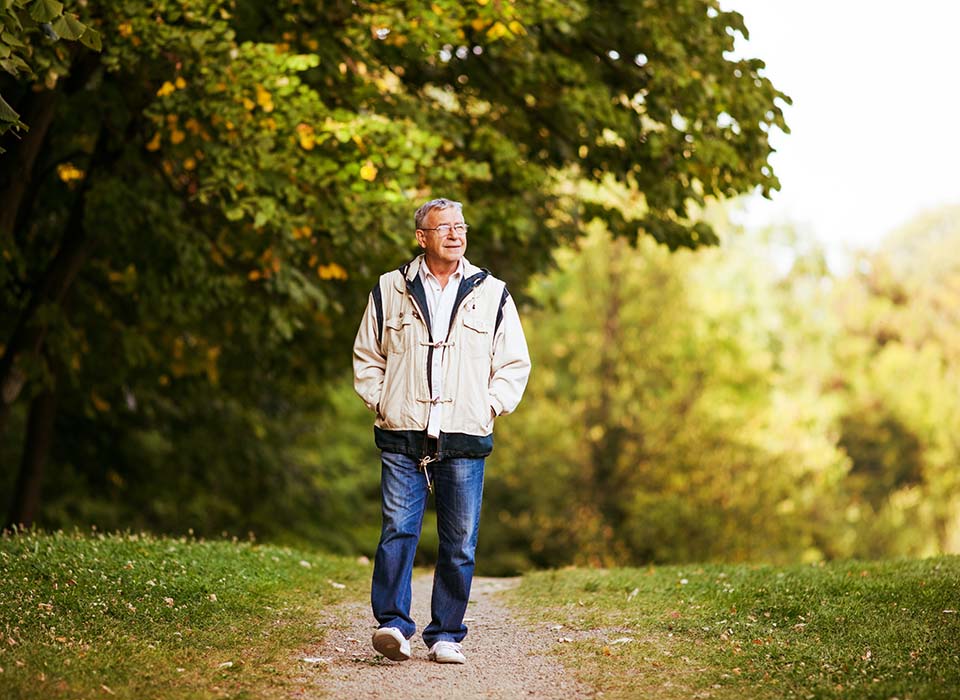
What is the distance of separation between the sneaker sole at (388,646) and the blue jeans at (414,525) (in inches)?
4.3

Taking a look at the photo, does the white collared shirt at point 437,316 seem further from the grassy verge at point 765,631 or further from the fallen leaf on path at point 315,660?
the grassy verge at point 765,631

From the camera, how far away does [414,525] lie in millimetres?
6625

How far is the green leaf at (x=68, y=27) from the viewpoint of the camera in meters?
6.66

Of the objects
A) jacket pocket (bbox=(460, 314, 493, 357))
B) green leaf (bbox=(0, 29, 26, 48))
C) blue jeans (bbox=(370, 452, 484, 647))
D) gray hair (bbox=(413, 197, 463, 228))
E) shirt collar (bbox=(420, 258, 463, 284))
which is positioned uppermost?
green leaf (bbox=(0, 29, 26, 48))

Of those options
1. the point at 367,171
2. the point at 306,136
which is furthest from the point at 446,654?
the point at 306,136

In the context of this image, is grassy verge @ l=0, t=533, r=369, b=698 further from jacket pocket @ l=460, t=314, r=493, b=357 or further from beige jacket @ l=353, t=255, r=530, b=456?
jacket pocket @ l=460, t=314, r=493, b=357

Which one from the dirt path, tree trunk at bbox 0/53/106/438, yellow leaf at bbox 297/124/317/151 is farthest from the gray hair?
tree trunk at bbox 0/53/106/438

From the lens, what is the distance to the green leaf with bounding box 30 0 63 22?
6.63 meters

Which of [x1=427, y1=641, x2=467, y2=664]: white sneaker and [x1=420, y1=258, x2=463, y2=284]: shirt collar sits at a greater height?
[x1=420, y1=258, x2=463, y2=284]: shirt collar

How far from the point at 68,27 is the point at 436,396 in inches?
107

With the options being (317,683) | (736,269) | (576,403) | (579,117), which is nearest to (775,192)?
(579,117)

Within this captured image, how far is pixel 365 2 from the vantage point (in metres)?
11.4

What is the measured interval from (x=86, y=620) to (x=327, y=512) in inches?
672

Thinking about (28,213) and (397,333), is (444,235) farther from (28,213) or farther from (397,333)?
(28,213)
